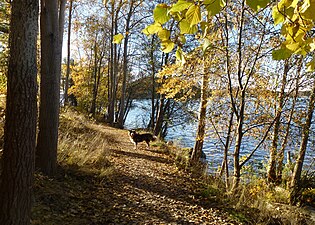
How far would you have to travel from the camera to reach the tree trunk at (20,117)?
2645 mm

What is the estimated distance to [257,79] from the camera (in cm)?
656

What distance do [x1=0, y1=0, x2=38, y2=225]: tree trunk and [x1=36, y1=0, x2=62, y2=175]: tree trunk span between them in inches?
81.5

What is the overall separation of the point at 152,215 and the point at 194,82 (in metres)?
4.47

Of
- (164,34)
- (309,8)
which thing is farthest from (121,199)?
(309,8)

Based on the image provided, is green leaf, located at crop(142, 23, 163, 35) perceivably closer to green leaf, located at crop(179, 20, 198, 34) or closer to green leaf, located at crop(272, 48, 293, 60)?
green leaf, located at crop(179, 20, 198, 34)

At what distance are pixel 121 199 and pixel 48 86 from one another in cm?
264

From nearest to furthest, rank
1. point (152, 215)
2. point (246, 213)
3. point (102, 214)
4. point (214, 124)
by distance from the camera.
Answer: point (102, 214) → point (152, 215) → point (246, 213) → point (214, 124)

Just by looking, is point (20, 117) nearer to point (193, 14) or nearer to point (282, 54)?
point (193, 14)

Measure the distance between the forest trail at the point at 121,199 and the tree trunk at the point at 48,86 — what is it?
1.30 ft

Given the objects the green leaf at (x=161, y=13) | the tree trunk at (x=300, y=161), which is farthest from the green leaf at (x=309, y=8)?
the tree trunk at (x=300, y=161)

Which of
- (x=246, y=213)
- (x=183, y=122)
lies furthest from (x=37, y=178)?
(x=183, y=122)

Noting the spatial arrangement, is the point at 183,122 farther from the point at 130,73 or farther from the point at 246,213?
the point at 246,213

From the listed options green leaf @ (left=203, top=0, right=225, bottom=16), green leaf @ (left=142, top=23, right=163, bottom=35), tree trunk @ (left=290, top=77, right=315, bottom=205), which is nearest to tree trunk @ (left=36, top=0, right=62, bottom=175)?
green leaf @ (left=142, top=23, right=163, bottom=35)

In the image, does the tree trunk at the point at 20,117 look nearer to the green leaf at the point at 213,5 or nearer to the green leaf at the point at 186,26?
the green leaf at the point at 186,26
